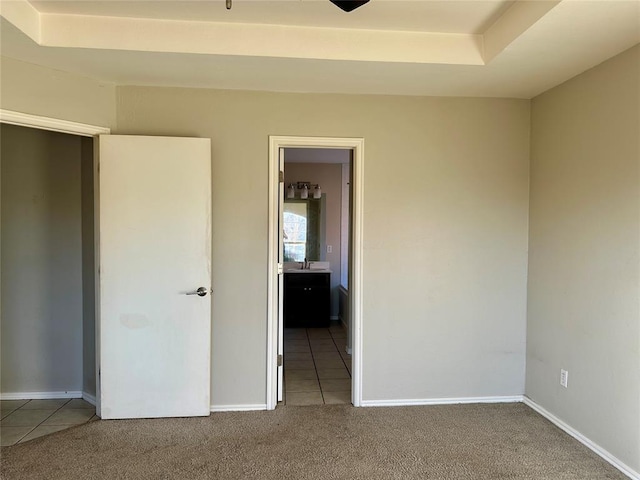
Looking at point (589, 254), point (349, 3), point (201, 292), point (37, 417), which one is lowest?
point (37, 417)

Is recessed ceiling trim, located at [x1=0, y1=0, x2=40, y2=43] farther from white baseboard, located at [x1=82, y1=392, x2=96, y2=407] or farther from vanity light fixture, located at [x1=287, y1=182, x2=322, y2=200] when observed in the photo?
vanity light fixture, located at [x1=287, y1=182, x2=322, y2=200]

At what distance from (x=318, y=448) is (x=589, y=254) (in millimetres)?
2006

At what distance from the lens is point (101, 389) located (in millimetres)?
2799

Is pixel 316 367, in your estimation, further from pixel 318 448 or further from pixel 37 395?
pixel 37 395

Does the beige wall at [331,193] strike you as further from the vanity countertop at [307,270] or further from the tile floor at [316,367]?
the tile floor at [316,367]

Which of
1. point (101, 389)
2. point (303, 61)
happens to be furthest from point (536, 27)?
point (101, 389)

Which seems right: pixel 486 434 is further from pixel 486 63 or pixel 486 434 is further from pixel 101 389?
pixel 101 389

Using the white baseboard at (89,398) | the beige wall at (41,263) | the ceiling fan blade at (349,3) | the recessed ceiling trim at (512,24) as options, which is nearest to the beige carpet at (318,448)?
the white baseboard at (89,398)

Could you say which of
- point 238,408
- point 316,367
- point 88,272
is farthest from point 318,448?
point 88,272

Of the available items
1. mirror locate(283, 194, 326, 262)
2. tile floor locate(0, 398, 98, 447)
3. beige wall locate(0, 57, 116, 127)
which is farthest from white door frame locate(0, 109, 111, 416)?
mirror locate(283, 194, 326, 262)

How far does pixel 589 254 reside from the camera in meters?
2.52

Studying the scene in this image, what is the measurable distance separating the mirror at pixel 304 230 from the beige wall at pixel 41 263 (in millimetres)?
3169

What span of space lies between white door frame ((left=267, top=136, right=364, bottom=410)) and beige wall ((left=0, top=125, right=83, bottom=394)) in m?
1.49

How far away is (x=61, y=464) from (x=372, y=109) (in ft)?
9.60
